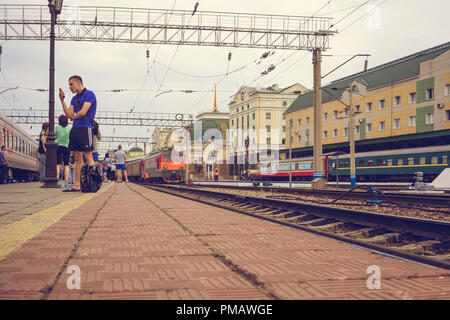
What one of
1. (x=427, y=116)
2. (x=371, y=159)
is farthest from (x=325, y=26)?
(x=427, y=116)

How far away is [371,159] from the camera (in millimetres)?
37188

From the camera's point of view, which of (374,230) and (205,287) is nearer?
(205,287)

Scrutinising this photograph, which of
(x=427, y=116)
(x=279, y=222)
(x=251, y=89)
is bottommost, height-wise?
(x=279, y=222)

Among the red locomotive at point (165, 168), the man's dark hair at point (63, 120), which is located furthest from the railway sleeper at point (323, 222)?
the red locomotive at point (165, 168)

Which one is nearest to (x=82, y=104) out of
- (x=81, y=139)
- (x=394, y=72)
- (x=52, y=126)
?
(x=81, y=139)

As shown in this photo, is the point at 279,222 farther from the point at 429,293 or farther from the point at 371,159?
the point at 371,159

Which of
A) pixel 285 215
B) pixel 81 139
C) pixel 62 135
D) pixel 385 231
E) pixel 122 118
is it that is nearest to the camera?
pixel 385 231

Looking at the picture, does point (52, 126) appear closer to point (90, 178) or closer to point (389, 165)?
point (90, 178)

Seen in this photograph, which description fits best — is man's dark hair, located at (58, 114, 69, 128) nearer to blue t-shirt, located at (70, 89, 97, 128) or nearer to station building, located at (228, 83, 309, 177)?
blue t-shirt, located at (70, 89, 97, 128)

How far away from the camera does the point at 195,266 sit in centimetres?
338

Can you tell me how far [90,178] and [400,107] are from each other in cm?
3738

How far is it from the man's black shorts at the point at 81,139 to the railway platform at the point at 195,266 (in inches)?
193

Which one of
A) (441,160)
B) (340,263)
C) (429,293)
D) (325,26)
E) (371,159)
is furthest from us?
(371,159)

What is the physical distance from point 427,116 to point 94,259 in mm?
40672
